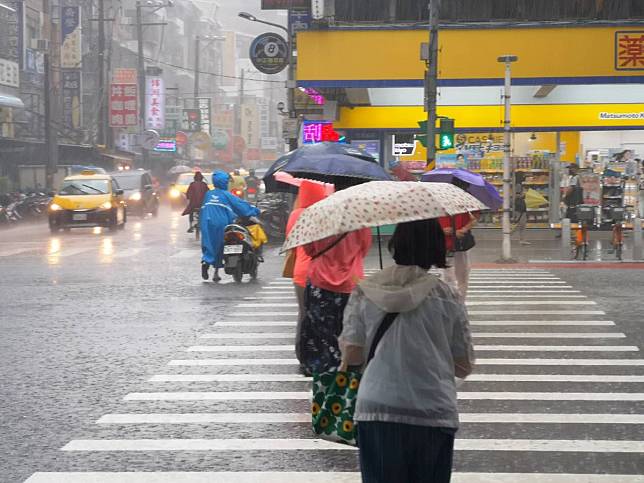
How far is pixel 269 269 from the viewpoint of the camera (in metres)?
21.2

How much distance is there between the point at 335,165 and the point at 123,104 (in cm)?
5263

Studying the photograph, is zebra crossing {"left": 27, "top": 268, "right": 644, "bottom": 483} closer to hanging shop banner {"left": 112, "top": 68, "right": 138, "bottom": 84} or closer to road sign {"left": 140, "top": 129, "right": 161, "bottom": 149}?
road sign {"left": 140, "top": 129, "right": 161, "bottom": 149}

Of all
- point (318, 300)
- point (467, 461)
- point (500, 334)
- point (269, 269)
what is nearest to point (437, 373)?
point (467, 461)

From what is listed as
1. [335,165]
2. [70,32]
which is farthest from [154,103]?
[335,165]

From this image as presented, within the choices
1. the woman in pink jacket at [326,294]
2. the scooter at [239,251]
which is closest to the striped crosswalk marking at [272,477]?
the woman in pink jacket at [326,294]

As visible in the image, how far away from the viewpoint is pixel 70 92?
54.2 meters

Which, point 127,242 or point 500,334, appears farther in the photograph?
point 127,242

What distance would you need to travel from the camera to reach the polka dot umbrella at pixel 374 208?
427cm

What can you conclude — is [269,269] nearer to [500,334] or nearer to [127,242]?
[127,242]

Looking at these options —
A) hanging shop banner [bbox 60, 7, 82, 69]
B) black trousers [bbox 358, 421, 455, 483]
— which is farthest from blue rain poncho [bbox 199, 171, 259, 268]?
hanging shop banner [bbox 60, 7, 82, 69]

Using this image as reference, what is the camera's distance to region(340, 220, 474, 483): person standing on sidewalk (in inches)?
158

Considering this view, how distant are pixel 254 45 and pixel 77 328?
23956 millimetres

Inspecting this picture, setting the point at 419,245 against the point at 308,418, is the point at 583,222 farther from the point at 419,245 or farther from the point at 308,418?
the point at 419,245

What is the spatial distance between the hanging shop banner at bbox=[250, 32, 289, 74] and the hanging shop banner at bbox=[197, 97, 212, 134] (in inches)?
1976
